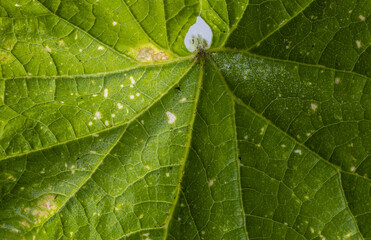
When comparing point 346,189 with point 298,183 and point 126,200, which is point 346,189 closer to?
point 298,183

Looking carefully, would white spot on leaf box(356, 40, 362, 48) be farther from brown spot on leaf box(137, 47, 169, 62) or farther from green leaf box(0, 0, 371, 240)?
brown spot on leaf box(137, 47, 169, 62)

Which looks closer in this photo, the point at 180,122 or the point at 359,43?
the point at 359,43

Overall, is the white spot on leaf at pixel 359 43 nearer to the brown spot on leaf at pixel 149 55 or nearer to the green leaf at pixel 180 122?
the green leaf at pixel 180 122

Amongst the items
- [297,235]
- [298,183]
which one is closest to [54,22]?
[298,183]

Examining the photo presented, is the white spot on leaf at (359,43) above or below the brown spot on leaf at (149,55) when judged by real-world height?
below

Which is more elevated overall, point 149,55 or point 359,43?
point 149,55

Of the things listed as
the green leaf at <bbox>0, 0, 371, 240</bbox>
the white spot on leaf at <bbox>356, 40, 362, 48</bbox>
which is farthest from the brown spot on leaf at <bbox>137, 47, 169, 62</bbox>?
the white spot on leaf at <bbox>356, 40, 362, 48</bbox>

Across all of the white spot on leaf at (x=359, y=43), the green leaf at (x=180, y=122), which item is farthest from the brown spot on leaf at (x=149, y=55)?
the white spot on leaf at (x=359, y=43)

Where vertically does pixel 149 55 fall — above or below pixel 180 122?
above

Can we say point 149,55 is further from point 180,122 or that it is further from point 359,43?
point 359,43

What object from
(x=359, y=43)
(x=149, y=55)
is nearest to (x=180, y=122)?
(x=149, y=55)
